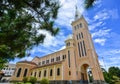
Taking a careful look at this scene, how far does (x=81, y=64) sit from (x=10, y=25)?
25.8 metres

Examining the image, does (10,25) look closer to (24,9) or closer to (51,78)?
(24,9)

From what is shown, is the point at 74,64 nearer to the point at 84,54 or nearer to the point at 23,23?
the point at 84,54

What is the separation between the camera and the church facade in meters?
25.3

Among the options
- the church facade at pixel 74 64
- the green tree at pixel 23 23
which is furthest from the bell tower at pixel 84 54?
the green tree at pixel 23 23

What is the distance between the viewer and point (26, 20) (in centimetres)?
343

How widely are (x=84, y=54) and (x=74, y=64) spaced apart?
425cm

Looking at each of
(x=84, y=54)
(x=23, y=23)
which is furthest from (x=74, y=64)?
(x=23, y=23)

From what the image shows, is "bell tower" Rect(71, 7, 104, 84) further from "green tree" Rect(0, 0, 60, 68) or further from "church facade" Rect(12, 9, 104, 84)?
"green tree" Rect(0, 0, 60, 68)

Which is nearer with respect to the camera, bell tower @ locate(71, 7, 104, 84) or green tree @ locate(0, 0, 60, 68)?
green tree @ locate(0, 0, 60, 68)

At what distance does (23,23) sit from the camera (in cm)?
350

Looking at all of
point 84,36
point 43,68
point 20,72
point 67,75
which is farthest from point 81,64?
point 20,72

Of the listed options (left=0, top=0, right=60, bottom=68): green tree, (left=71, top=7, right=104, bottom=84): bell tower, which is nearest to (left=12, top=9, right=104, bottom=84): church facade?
(left=71, top=7, right=104, bottom=84): bell tower

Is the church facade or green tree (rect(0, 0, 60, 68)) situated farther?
the church facade

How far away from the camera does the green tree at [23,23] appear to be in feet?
9.54
